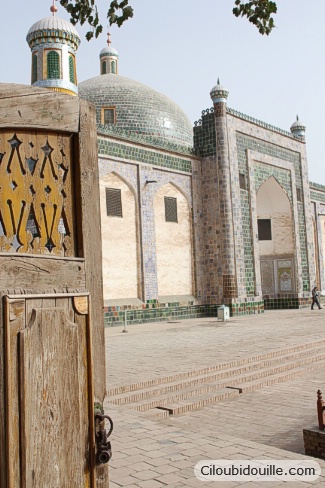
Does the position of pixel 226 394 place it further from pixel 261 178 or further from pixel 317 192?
pixel 317 192

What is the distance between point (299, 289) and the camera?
21.1 meters

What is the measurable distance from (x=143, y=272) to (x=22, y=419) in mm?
13964

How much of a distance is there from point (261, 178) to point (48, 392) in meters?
18.8

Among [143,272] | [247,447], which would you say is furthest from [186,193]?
[247,447]

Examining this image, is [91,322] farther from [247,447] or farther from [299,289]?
[299,289]

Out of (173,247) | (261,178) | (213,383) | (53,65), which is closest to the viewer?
(213,383)

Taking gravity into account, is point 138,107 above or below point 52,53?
below

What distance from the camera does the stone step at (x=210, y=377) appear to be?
20.0 feet

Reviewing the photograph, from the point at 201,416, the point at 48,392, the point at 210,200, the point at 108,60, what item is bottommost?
the point at 201,416

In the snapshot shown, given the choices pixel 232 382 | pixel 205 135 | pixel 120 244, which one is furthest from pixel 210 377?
pixel 205 135

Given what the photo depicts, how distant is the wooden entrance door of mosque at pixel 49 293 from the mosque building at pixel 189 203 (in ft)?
41.1

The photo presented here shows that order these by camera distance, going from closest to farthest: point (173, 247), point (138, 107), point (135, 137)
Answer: point (135, 137) → point (173, 247) → point (138, 107)

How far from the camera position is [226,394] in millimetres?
6633

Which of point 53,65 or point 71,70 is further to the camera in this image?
point 71,70
